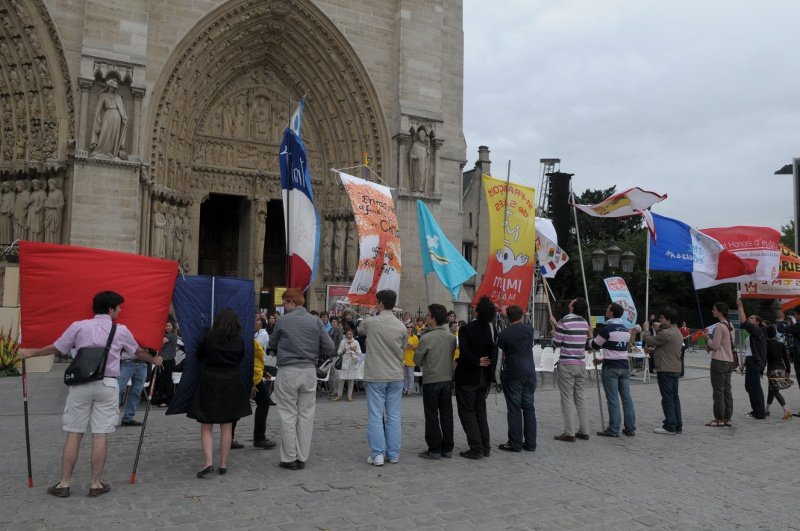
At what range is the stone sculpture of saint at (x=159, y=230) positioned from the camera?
1778 centimetres

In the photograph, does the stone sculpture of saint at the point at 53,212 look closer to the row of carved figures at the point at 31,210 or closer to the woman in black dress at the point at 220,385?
the row of carved figures at the point at 31,210

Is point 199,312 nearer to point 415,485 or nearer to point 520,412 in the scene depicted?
point 415,485

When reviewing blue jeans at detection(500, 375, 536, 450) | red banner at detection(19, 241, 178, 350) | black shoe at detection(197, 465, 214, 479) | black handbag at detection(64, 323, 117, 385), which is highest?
red banner at detection(19, 241, 178, 350)

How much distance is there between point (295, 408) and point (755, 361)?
7.69 metres

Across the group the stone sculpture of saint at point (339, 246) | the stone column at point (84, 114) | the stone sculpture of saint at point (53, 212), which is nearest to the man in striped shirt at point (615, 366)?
the stone sculpture of saint at point (339, 246)

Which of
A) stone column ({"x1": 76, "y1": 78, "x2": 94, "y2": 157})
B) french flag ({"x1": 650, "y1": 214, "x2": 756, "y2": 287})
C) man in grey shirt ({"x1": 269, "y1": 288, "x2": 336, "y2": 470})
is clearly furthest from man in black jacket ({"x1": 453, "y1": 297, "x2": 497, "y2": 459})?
stone column ({"x1": 76, "y1": 78, "x2": 94, "y2": 157})

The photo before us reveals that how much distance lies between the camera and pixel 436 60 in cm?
2167

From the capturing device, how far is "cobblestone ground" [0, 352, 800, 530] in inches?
196

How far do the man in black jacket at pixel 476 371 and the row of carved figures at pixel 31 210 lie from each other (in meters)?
12.8

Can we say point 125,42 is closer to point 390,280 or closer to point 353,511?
point 390,280

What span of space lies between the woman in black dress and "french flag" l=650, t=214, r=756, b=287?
26.1 feet

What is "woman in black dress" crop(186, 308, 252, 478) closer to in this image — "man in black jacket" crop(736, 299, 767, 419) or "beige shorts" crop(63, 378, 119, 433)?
"beige shorts" crop(63, 378, 119, 433)

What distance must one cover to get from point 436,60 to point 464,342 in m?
16.2

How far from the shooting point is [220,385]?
628 centimetres
